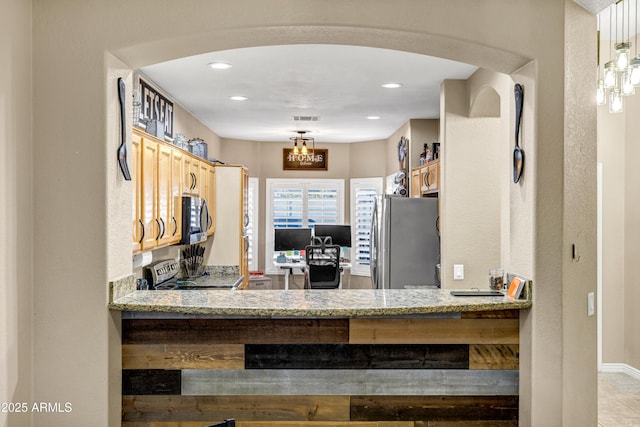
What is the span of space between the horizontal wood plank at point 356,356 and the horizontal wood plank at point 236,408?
0.16m

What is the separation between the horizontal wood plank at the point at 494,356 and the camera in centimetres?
254

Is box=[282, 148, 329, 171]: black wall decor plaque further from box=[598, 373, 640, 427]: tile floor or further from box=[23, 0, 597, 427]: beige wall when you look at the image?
box=[23, 0, 597, 427]: beige wall

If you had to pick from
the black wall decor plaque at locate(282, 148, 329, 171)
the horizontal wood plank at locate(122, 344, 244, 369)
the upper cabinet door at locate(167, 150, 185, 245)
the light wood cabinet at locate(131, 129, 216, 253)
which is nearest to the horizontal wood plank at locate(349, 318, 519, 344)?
the horizontal wood plank at locate(122, 344, 244, 369)

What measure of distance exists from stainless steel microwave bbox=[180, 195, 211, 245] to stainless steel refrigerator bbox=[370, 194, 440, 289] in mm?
1740

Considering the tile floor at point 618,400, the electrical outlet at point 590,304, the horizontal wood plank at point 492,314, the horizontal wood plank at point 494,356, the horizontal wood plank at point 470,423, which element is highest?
the electrical outlet at point 590,304

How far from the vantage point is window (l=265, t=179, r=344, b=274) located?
850 cm

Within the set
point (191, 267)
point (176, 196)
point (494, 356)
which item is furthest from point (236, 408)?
point (191, 267)

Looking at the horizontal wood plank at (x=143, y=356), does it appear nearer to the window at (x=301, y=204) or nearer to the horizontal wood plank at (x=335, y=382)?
the horizontal wood plank at (x=335, y=382)

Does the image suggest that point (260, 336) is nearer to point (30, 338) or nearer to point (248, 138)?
point (30, 338)

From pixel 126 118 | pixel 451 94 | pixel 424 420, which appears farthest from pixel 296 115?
pixel 424 420

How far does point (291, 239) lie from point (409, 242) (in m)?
3.31

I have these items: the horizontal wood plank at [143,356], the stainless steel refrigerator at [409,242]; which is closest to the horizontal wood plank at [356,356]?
the horizontal wood plank at [143,356]

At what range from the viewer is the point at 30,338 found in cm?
236

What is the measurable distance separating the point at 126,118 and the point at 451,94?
9.27 ft
